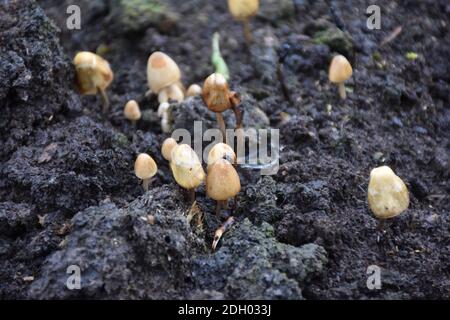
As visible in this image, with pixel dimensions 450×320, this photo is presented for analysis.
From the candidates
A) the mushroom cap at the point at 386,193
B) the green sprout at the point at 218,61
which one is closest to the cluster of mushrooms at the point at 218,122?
the mushroom cap at the point at 386,193

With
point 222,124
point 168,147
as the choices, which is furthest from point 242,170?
point 168,147

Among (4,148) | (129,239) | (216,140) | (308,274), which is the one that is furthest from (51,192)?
(308,274)

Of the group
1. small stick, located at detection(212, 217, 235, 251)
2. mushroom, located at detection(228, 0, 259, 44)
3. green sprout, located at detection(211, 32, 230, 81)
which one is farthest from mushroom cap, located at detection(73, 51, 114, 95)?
small stick, located at detection(212, 217, 235, 251)

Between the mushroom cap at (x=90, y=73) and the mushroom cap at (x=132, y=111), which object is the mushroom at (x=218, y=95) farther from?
the mushroom cap at (x=90, y=73)

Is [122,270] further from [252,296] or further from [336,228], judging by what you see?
[336,228]

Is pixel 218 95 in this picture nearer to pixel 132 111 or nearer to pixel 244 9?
pixel 132 111
